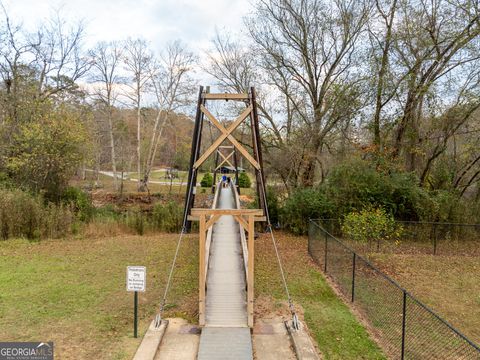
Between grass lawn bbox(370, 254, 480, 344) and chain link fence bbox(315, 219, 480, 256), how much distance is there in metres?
0.73

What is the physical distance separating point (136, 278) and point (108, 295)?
9.12 feet

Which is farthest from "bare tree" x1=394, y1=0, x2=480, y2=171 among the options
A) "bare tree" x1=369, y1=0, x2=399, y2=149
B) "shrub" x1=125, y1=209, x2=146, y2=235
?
"shrub" x1=125, y1=209, x2=146, y2=235

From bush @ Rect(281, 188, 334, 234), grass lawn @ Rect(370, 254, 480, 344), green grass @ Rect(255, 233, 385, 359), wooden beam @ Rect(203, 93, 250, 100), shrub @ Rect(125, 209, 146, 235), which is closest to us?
green grass @ Rect(255, 233, 385, 359)

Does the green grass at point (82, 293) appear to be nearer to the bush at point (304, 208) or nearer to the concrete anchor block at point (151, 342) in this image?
the concrete anchor block at point (151, 342)

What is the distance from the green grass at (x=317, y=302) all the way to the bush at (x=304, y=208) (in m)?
2.11

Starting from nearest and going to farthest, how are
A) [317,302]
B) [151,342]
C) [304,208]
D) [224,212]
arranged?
1. [151,342]
2. [224,212]
3. [317,302]
4. [304,208]

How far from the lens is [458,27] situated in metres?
14.0

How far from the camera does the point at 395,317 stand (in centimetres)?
734

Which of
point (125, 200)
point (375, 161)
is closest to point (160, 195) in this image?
point (125, 200)

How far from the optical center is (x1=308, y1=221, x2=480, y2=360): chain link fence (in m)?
5.89

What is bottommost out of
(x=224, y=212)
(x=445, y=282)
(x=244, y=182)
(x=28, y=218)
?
(x=445, y=282)

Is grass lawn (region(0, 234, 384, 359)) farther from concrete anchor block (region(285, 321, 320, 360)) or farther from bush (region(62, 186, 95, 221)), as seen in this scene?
bush (region(62, 186, 95, 221))

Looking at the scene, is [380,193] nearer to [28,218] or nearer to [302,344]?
[302,344]

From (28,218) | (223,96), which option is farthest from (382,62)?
(28,218)
